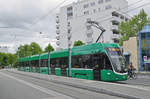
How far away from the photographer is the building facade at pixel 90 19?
183ft

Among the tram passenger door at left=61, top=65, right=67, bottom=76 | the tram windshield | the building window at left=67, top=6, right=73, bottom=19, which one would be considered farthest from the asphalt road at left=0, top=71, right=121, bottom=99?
the building window at left=67, top=6, right=73, bottom=19

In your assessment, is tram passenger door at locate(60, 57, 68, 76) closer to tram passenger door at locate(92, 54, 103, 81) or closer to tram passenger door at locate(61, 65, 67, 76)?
tram passenger door at locate(61, 65, 67, 76)

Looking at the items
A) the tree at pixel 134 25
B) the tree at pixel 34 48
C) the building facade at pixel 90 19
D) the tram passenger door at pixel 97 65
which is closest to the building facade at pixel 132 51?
the tree at pixel 134 25

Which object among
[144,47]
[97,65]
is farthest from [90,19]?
[97,65]

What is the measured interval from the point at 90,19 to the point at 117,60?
46.9 m

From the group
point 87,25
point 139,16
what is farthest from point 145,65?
point 87,25

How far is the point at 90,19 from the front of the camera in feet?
201

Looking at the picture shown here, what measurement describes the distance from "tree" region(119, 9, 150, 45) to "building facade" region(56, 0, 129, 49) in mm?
9724

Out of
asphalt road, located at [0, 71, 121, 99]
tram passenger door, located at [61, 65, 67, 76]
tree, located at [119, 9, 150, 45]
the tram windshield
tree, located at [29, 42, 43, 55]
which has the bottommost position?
asphalt road, located at [0, 71, 121, 99]

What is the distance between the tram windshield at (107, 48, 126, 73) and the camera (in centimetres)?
1512

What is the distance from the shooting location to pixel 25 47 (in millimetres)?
82750

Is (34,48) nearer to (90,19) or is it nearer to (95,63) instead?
(90,19)

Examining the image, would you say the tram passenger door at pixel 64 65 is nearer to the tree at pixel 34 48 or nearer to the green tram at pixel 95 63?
→ the green tram at pixel 95 63

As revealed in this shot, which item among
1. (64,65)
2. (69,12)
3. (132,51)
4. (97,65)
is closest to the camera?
(97,65)
